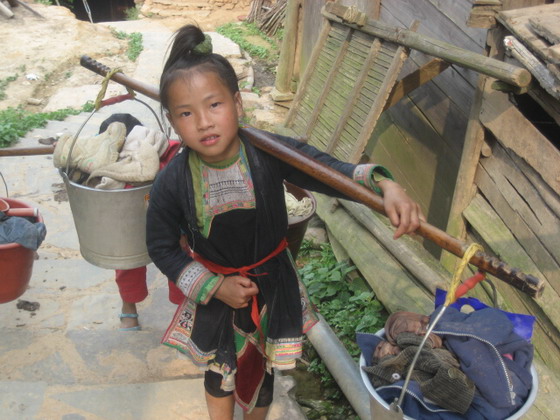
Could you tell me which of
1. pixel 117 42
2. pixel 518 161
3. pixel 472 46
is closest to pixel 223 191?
pixel 518 161

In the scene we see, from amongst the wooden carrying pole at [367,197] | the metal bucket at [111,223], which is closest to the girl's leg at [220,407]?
the metal bucket at [111,223]

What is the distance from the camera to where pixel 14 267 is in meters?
3.07

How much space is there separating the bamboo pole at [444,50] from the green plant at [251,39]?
604 cm

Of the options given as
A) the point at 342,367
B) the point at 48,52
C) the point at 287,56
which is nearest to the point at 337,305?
the point at 342,367

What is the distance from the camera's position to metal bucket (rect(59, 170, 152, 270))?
9.45 ft

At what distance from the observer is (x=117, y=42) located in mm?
11648

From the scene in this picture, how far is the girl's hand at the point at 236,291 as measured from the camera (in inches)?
86.7

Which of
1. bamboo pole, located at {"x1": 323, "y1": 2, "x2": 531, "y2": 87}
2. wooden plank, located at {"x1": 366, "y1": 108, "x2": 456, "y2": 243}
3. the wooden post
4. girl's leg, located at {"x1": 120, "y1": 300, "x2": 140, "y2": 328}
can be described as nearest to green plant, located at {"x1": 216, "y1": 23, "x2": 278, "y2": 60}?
the wooden post

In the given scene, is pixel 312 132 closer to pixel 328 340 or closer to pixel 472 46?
pixel 472 46

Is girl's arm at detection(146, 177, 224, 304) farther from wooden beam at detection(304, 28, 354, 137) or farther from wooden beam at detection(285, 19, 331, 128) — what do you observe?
wooden beam at detection(285, 19, 331, 128)

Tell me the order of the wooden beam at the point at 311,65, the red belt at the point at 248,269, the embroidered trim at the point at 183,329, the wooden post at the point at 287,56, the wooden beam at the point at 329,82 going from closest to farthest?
the red belt at the point at 248,269 → the embroidered trim at the point at 183,329 → the wooden beam at the point at 329,82 → the wooden beam at the point at 311,65 → the wooden post at the point at 287,56

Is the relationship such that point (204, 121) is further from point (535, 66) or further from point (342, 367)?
point (342, 367)

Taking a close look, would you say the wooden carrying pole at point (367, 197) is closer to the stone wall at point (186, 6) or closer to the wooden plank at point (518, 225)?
the wooden plank at point (518, 225)

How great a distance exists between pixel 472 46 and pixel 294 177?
2266mm
